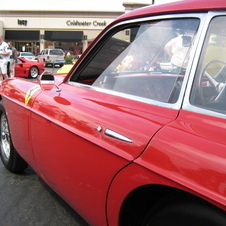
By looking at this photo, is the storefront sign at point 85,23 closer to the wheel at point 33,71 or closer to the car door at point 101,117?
the wheel at point 33,71

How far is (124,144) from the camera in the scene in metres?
1.37

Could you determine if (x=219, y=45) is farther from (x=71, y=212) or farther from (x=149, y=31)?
(x=71, y=212)

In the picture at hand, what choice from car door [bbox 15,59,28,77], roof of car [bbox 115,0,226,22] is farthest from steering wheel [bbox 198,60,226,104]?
car door [bbox 15,59,28,77]

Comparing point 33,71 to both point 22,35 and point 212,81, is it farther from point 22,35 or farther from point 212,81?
point 22,35

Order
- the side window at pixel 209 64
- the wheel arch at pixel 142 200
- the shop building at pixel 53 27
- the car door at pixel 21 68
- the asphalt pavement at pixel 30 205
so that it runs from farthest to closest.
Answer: the shop building at pixel 53 27, the car door at pixel 21 68, the asphalt pavement at pixel 30 205, the side window at pixel 209 64, the wheel arch at pixel 142 200

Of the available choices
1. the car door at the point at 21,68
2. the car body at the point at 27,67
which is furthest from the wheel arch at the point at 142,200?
the car door at the point at 21,68

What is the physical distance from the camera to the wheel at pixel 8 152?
3.01 metres

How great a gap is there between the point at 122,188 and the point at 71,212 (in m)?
1.22

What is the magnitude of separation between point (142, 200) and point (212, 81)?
2.44 feet

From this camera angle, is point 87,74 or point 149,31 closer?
point 149,31

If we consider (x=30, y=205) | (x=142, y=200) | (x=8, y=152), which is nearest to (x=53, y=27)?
(x=8, y=152)

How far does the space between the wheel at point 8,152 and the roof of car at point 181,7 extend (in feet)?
6.16

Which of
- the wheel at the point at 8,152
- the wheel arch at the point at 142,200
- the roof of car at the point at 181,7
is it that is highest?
the roof of car at the point at 181,7

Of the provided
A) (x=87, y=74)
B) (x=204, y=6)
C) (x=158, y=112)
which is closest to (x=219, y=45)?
(x=204, y=6)
